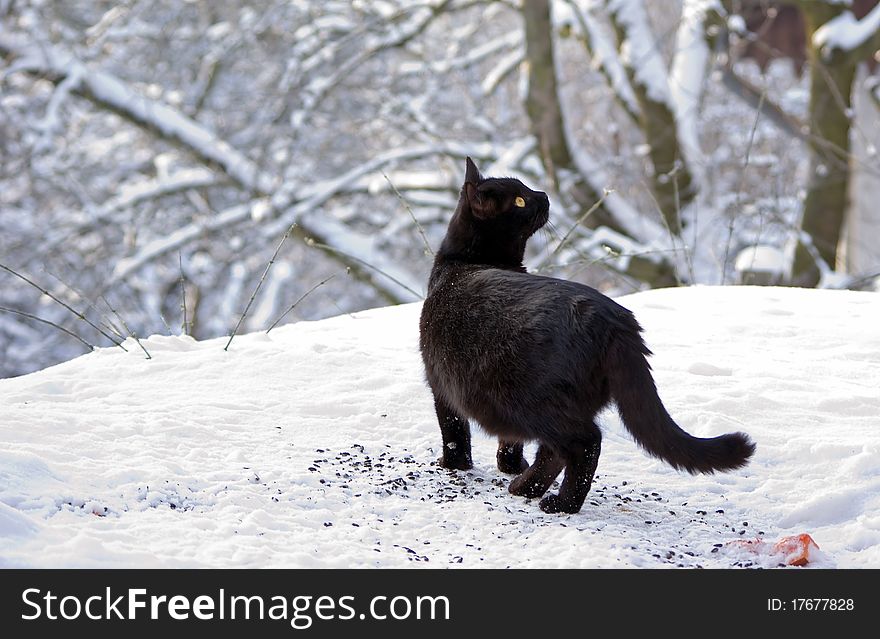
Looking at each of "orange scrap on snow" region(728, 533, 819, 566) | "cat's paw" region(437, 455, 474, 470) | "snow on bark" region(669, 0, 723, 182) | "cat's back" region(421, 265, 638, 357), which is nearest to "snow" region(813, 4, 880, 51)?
"snow on bark" region(669, 0, 723, 182)

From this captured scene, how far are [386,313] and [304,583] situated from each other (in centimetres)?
281

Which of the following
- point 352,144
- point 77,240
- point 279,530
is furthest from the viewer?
point 352,144

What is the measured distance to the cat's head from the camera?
338 cm

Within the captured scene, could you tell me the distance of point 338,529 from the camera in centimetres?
255

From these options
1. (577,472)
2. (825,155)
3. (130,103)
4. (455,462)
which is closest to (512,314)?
(577,472)

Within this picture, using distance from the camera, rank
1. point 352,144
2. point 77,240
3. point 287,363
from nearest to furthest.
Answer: point 287,363, point 77,240, point 352,144

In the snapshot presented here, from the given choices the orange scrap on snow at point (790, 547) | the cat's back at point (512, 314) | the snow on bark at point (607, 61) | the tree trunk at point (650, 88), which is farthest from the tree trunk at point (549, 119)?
the orange scrap on snow at point (790, 547)

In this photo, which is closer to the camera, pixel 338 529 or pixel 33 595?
pixel 33 595

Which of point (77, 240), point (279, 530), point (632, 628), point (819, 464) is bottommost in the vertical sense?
point (632, 628)

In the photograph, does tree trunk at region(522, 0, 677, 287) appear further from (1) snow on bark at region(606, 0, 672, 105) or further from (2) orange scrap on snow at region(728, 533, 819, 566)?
(2) orange scrap on snow at region(728, 533, 819, 566)

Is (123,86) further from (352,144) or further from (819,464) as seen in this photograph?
(819,464)

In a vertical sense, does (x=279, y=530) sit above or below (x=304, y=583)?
above

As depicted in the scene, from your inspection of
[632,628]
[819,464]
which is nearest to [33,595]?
[632,628]

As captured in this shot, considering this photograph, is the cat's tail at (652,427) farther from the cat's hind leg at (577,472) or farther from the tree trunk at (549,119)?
the tree trunk at (549,119)
